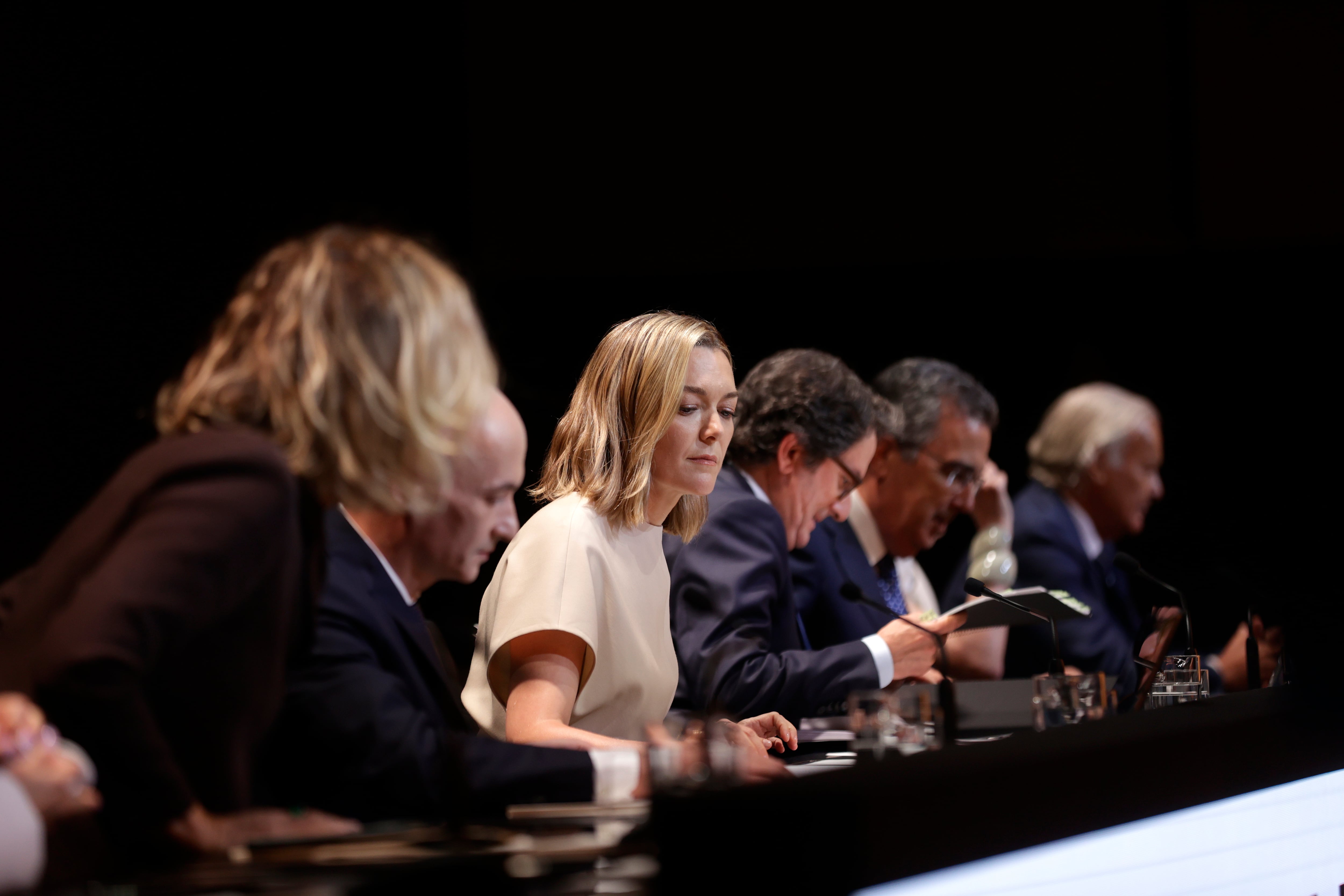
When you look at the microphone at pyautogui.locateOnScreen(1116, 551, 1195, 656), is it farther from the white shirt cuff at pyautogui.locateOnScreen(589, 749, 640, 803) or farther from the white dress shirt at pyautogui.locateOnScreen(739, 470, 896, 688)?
the white shirt cuff at pyautogui.locateOnScreen(589, 749, 640, 803)

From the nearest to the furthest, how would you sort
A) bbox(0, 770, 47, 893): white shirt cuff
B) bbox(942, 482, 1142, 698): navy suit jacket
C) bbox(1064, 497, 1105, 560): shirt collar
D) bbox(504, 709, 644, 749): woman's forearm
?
bbox(0, 770, 47, 893): white shirt cuff
bbox(504, 709, 644, 749): woman's forearm
bbox(942, 482, 1142, 698): navy suit jacket
bbox(1064, 497, 1105, 560): shirt collar

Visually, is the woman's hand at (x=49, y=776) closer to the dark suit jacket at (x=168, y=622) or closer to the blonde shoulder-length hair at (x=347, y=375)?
the dark suit jacket at (x=168, y=622)

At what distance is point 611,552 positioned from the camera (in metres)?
2.35

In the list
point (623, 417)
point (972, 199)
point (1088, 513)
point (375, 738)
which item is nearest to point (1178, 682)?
point (623, 417)

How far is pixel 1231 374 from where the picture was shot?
5.00m

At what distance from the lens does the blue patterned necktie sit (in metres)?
3.70

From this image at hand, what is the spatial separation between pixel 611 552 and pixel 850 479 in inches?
41.5

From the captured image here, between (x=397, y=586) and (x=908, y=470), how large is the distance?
2.46 metres

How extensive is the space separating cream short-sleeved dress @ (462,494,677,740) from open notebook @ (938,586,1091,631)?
2.45 feet

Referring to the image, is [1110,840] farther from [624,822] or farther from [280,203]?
[280,203]

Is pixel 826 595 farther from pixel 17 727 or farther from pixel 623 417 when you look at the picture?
pixel 17 727

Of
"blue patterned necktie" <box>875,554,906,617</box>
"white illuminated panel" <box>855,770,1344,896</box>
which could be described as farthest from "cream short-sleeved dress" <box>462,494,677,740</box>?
"blue patterned necktie" <box>875,554,906,617</box>

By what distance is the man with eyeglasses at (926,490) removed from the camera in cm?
376

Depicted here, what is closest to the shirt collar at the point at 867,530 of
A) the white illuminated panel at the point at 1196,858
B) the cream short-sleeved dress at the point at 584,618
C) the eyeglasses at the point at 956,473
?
the eyeglasses at the point at 956,473
